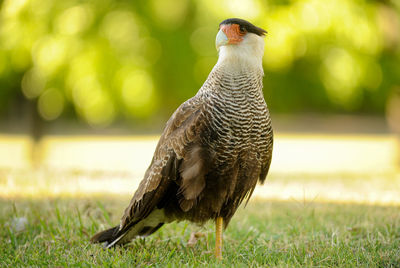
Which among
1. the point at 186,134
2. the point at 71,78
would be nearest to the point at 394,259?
the point at 186,134

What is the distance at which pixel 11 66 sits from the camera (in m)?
8.81

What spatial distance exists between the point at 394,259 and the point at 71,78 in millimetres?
5958

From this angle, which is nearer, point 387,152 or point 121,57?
point 121,57

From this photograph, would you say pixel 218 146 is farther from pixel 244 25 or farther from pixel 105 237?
pixel 105 237

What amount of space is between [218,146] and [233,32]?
0.75 metres

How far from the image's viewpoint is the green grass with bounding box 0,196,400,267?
10.5ft

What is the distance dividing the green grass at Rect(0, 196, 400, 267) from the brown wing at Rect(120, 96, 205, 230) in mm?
344

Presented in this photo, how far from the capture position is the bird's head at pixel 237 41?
10.7 ft

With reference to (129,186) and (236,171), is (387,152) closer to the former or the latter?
(129,186)

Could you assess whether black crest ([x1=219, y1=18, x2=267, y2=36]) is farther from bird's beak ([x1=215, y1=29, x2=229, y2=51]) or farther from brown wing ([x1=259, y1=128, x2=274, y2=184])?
brown wing ([x1=259, y1=128, x2=274, y2=184])

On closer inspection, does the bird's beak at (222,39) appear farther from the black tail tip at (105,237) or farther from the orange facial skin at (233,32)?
the black tail tip at (105,237)

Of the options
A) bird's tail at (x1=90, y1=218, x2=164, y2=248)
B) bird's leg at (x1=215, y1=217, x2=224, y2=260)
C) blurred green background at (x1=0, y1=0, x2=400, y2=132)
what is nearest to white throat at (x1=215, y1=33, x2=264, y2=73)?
bird's leg at (x1=215, y1=217, x2=224, y2=260)

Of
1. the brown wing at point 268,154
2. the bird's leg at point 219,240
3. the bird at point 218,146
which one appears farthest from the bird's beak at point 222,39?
the bird's leg at point 219,240

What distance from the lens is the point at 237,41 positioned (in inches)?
129
